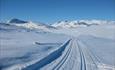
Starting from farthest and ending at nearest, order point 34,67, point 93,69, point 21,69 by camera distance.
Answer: point 93,69 → point 34,67 → point 21,69

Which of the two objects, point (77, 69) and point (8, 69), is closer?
point (8, 69)

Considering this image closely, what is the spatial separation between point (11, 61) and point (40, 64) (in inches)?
73.9

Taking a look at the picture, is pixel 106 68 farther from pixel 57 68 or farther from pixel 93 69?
pixel 57 68

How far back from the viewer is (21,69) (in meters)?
11.9

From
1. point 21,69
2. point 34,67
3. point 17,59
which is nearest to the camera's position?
point 21,69

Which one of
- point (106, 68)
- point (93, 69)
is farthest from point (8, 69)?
point (106, 68)

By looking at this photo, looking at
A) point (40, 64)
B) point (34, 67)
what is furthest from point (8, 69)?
point (40, 64)

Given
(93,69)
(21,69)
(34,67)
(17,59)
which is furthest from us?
(17,59)

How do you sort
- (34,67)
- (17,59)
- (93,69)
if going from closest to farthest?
(34,67) < (93,69) < (17,59)

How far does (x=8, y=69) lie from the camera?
12.3 meters

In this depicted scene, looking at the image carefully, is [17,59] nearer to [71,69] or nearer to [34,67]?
[34,67]

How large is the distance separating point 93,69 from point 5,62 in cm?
556

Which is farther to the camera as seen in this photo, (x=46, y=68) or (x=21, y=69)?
(x=46, y=68)

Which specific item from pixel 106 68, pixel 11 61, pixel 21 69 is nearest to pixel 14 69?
pixel 21 69
